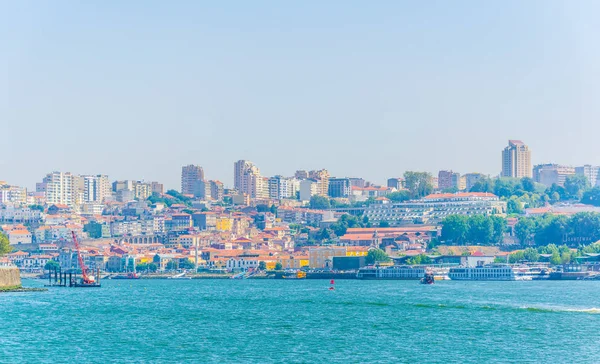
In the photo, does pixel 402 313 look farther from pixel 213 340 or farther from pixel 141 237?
pixel 141 237

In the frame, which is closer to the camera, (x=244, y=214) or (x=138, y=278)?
(x=138, y=278)

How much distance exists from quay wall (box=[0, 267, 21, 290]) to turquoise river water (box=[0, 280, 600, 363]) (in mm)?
1078

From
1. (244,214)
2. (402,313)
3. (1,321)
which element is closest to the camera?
(1,321)

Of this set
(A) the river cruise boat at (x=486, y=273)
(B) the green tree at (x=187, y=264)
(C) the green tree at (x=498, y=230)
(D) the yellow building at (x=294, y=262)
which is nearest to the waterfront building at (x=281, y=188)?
(B) the green tree at (x=187, y=264)

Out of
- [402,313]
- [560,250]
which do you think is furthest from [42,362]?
[560,250]

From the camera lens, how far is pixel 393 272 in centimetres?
9706

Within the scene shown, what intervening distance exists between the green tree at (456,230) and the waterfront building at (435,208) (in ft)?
43.0

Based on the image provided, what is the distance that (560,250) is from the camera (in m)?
108

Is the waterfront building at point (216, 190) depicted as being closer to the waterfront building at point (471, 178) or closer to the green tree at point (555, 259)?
the waterfront building at point (471, 178)

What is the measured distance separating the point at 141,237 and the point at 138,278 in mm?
28784

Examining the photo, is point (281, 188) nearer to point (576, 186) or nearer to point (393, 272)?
point (576, 186)

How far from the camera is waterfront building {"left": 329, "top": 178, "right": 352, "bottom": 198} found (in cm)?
18012

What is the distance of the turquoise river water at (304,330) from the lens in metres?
32.9

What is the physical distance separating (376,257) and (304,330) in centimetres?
6628
